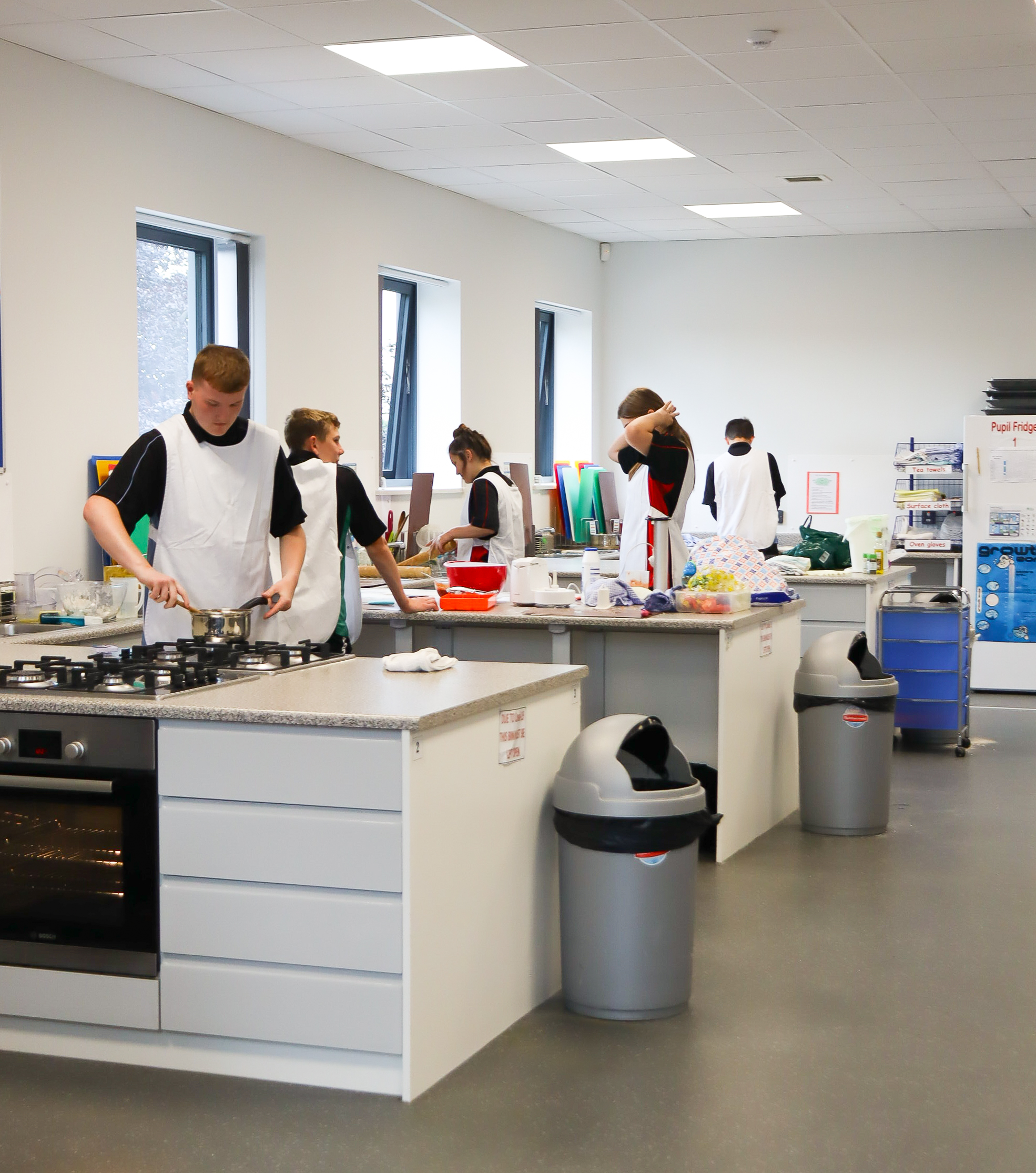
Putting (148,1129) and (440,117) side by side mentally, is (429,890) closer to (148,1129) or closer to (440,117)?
(148,1129)

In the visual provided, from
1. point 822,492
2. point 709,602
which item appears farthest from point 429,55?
point 822,492

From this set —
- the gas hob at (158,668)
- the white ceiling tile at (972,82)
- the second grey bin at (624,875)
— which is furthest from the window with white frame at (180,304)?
the second grey bin at (624,875)

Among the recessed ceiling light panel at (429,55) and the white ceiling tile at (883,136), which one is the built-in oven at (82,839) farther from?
the white ceiling tile at (883,136)

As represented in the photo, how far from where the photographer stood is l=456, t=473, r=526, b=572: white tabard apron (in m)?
6.38

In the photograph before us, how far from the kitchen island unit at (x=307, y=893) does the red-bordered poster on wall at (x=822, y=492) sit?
23.6 feet

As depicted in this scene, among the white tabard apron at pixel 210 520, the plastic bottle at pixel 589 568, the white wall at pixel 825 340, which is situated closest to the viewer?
the white tabard apron at pixel 210 520

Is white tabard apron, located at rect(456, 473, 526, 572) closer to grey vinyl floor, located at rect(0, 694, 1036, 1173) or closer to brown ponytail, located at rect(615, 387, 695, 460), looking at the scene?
brown ponytail, located at rect(615, 387, 695, 460)

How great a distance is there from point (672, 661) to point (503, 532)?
1582 millimetres

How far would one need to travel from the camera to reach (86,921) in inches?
122

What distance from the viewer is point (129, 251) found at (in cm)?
569

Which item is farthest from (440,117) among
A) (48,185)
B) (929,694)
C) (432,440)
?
(929,694)

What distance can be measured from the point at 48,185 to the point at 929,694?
183 inches

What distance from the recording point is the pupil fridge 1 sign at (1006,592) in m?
8.73

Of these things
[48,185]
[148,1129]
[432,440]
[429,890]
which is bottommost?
→ [148,1129]
